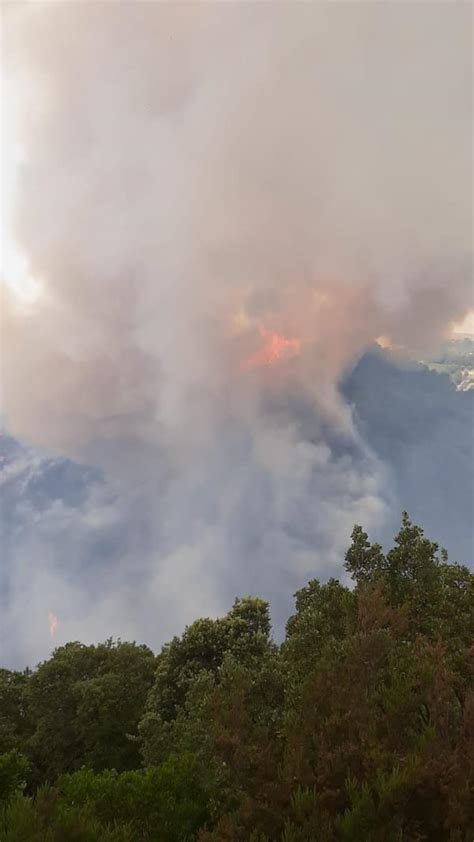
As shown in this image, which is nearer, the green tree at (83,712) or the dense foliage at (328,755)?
the dense foliage at (328,755)

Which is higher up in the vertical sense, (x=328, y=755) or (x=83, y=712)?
(x=83, y=712)

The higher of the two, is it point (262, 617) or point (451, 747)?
point (262, 617)

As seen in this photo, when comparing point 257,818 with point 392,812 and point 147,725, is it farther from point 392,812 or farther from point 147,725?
point 147,725

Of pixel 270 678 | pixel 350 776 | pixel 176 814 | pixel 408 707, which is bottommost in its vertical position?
pixel 176 814

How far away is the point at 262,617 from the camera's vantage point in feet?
138

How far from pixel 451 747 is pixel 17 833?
964 centimetres

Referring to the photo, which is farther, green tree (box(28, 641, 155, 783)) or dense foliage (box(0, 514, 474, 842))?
green tree (box(28, 641, 155, 783))

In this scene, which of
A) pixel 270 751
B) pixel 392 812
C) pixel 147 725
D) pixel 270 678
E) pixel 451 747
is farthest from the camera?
pixel 147 725

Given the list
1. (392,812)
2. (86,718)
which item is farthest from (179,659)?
(392,812)

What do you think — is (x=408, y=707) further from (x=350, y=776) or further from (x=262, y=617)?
(x=262, y=617)

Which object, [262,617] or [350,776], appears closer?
[350,776]

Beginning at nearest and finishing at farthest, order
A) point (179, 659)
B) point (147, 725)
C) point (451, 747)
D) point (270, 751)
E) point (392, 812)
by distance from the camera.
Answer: point (392, 812) → point (451, 747) → point (270, 751) → point (147, 725) → point (179, 659)

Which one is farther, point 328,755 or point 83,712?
point 83,712

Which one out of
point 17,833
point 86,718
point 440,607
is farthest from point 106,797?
point 86,718
